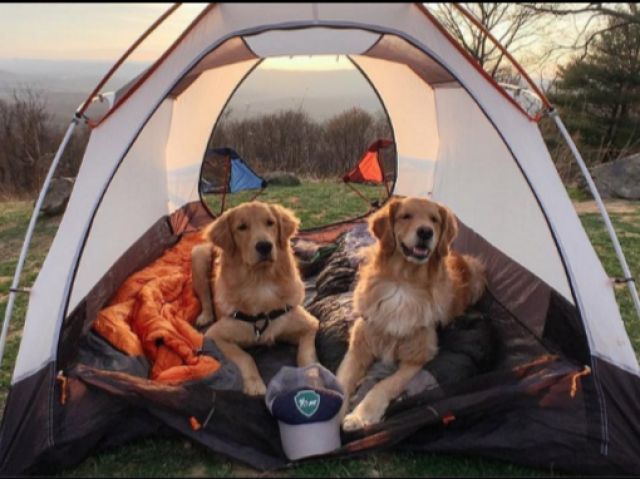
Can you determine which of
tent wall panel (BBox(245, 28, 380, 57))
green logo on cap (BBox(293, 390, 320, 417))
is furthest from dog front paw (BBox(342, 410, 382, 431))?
tent wall panel (BBox(245, 28, 380, 57))

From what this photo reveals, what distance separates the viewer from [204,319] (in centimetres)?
438

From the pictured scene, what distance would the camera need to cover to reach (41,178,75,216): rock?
28.8 feet

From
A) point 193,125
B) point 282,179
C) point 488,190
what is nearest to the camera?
point 488,190

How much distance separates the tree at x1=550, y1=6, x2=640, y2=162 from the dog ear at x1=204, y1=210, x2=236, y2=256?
694 inches

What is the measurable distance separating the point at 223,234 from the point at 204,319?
796 mm

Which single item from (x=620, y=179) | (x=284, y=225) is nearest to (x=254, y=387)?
(x=284, y=225)

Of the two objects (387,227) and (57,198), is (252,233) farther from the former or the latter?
(57,198)

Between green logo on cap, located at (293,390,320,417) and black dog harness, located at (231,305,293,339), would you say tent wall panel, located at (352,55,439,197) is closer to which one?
black dog harness, located at (231,305,293,339)

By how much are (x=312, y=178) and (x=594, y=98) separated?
39.8 ft

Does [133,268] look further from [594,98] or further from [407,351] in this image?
[594,98]

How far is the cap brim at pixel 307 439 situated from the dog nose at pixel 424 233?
4.33 feet

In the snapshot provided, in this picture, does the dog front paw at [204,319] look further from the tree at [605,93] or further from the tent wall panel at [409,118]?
the tree at [605,93]

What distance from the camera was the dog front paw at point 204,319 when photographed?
4355 millimetres

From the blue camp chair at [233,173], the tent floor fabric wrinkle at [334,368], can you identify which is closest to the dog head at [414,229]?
the tent floor fabric wrinkle at [334,368]
